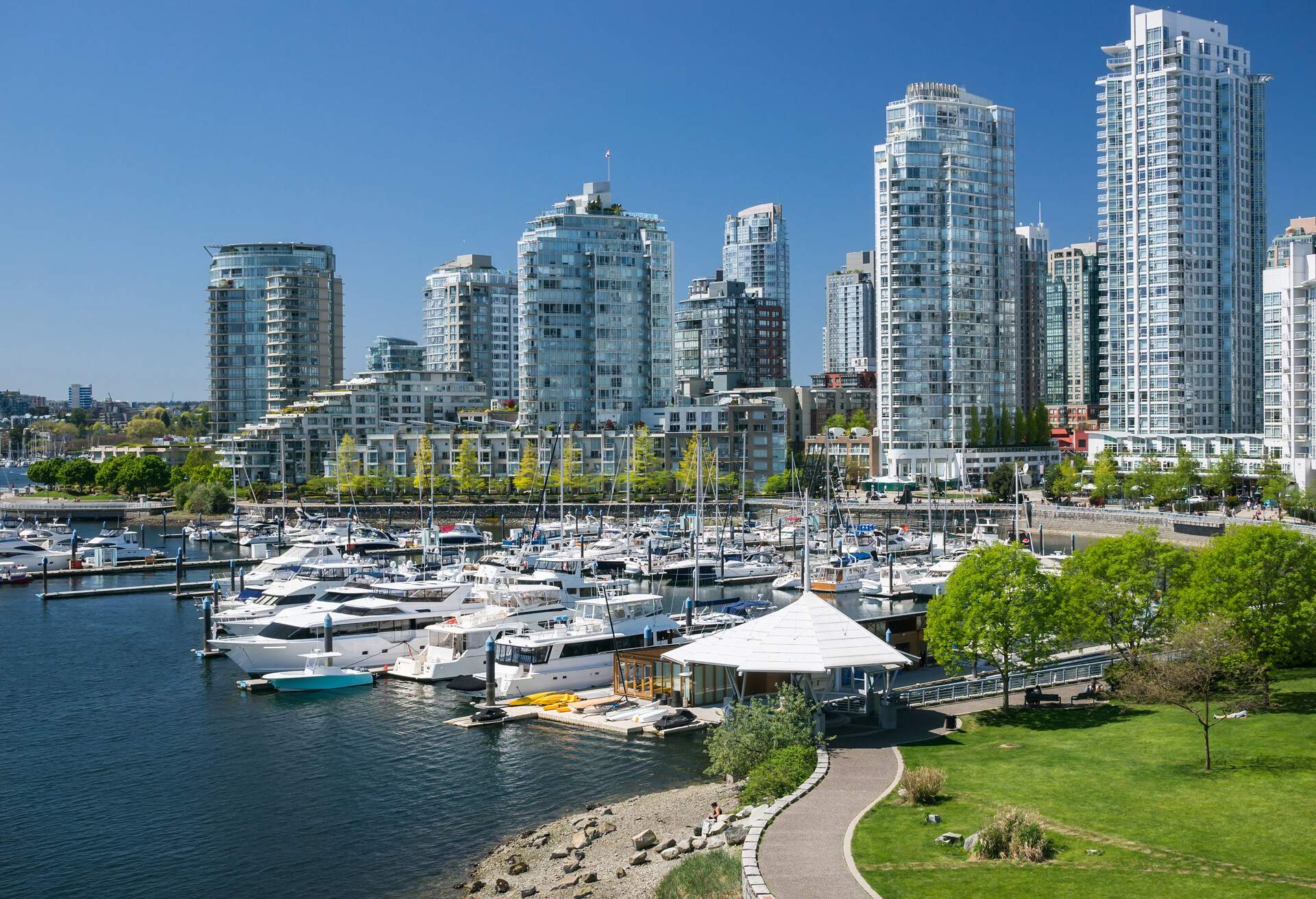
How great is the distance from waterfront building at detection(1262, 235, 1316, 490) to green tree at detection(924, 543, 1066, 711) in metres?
97.2

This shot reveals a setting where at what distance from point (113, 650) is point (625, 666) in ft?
116

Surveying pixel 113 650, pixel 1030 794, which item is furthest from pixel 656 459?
pixel 1030 794

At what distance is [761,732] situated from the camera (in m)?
42.4

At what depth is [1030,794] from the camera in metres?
36.2

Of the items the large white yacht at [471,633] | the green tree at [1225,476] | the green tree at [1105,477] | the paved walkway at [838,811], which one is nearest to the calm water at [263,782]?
the large white yacht at [471,633]

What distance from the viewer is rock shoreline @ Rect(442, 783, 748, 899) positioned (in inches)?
1389

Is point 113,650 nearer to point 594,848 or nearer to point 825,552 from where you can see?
point 594,848

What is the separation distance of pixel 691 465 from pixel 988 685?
126679 millimetres

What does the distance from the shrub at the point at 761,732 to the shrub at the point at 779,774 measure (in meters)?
0.94

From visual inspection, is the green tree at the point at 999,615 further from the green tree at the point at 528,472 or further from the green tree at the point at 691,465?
the green tree at the point at 528,472

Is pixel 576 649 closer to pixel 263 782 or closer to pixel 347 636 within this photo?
pixel 347 636

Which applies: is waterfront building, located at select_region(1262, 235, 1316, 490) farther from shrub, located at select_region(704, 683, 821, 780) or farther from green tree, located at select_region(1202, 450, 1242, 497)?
shrub, located at select_region(704, 683, 821, 780)

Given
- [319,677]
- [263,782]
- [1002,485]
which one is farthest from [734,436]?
[263,782]

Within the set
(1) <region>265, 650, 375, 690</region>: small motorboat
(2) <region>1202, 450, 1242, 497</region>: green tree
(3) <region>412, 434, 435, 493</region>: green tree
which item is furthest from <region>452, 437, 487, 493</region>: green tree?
(1) <region>265, 650, 375, 690</region>: small motorboat
